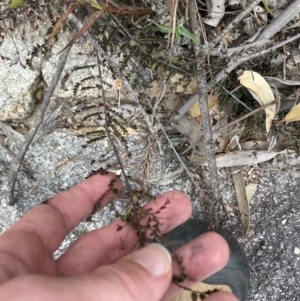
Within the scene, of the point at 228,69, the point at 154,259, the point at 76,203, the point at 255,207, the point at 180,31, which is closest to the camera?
the point at 154,259

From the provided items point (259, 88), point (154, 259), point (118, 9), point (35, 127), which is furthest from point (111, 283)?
point (259, 88)

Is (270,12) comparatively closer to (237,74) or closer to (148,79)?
(237,74)

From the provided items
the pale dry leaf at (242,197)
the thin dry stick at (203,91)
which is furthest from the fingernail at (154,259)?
the pale dry leaf at (242,197)

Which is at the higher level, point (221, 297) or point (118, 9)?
point (118, 9)

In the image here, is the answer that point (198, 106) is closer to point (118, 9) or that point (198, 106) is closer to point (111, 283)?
point (118, 9)

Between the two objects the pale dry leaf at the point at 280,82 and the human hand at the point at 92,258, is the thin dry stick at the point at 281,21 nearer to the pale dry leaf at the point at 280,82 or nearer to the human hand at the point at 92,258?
the pale dry leaf at the point at 280,82

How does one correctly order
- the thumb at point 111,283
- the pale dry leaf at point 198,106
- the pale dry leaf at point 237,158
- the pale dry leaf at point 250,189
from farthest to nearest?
the pale dry leaf at point 250,189 → the pale dry leaf at point 237,158 → the pale dry leaf at point 198,106 → the thumb at point 111,283

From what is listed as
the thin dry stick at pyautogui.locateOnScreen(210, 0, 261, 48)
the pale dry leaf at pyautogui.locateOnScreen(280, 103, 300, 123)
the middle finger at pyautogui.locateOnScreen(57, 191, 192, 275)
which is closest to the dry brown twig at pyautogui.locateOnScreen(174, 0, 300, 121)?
the thin dry stick at pyautogui.locateOnScreen(210, 0, 261, 48)

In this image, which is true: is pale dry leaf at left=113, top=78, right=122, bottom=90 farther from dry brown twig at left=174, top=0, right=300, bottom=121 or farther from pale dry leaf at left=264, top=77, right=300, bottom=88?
pale dry leaf at left=264, top=77, right=300, bottom=88
